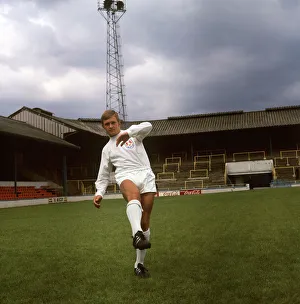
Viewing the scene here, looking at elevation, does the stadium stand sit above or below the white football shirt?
above

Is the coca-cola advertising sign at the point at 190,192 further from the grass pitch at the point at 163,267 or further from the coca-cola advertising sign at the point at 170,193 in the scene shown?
the grass pitch at the point at 163,267

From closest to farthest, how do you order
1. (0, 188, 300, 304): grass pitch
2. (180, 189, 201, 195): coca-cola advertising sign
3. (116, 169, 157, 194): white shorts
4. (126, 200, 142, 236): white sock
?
(0, 188, 300, 304): grass pitch, (126, 200, 142, 236): white sock, (116, 169, 157, 194): white shorts, (180, 189, 201, 195): coca-cola advertising sign

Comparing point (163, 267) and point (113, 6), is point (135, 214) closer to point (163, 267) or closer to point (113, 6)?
point (163, 267)

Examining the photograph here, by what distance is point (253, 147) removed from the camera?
38.9m

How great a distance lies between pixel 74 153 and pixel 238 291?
119 feet

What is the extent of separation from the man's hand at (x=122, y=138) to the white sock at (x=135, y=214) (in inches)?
25.5

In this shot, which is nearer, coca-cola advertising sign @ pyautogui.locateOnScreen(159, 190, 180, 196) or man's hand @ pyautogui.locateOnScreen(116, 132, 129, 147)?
man's hand @ pyautogui.locateOnScreen(116, 132, 129, 147)

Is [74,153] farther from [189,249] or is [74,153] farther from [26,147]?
[189,249]

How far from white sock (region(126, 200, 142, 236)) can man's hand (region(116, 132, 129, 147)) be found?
0.65m

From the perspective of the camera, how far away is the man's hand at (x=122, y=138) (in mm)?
4359

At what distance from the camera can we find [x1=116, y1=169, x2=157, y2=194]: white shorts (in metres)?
4.46

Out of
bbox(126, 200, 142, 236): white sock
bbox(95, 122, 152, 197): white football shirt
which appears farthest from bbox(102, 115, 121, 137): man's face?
bbox(126, 200, 142, 236): white sock

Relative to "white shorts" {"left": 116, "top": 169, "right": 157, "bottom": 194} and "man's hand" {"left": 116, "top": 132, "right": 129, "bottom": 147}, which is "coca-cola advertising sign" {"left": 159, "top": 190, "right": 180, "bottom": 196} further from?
"man's hand" {"left": 116, "top": 132, "right": 129, "bottom": 147}

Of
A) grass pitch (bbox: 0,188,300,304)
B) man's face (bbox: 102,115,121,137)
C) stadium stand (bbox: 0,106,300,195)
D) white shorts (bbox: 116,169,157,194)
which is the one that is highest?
stadium stand (bbox: 0,106,300,195)
